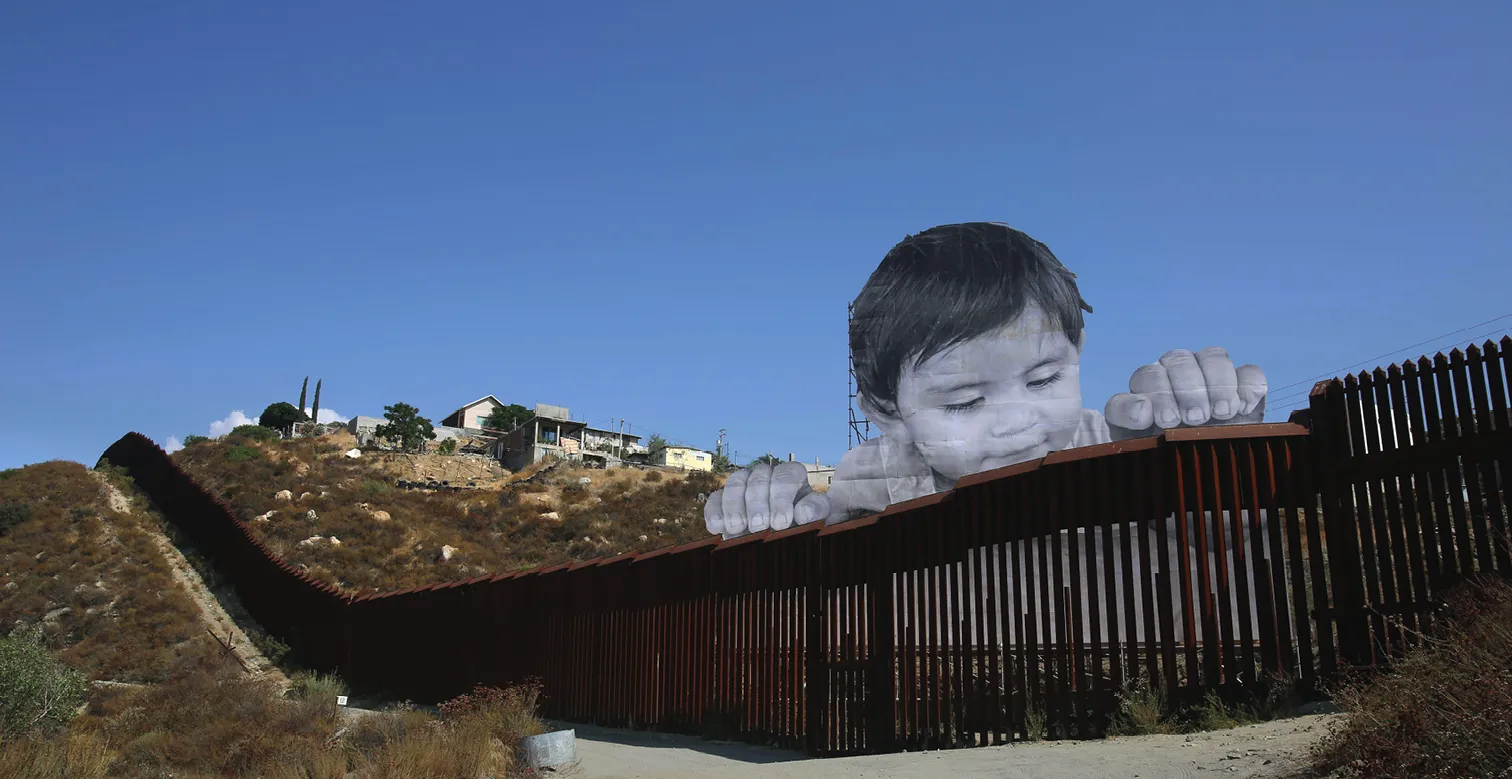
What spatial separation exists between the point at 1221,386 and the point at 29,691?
1653 cm

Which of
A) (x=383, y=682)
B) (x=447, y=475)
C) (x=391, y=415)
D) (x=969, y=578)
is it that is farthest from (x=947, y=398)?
(x=391, y=415)

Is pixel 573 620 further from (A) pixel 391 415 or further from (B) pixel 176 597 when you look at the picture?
(A) pixel 391 415

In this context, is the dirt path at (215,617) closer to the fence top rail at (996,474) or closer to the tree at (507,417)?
the fence top rail at (996,474)

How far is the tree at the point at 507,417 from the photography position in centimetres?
8512

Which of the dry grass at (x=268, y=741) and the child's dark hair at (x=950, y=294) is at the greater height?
the child's dark hair at (x=950, y=294)

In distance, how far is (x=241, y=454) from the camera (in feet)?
158

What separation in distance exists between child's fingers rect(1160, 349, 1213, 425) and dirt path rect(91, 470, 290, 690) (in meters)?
17.2

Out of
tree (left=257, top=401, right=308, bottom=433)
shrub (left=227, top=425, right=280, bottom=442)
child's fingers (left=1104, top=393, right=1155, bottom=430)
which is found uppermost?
tree (left=257, top=401, right=308, bottom=433)

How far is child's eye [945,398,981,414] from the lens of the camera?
16.6 meters

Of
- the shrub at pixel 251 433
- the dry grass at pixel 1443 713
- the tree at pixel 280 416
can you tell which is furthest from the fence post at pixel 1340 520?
the tree at pixel 280 416

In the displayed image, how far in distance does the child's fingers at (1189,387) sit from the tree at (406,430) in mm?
51693

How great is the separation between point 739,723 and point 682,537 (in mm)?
28521

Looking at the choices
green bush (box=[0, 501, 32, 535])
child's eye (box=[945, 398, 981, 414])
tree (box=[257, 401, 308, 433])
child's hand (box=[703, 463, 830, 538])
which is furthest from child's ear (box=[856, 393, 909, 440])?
tree (box=[257, 401, 308, 433])

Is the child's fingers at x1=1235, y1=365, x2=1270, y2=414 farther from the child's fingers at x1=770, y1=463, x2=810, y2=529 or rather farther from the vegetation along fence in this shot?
the child's fingers at x1=770, y1=463, x2=810, y2=529
